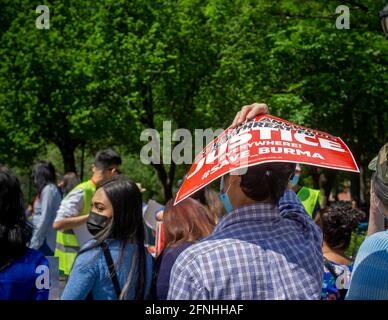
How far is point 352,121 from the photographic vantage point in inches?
765

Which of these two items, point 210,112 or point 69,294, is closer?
point 69,294

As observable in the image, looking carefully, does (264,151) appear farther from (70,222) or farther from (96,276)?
(70,222)

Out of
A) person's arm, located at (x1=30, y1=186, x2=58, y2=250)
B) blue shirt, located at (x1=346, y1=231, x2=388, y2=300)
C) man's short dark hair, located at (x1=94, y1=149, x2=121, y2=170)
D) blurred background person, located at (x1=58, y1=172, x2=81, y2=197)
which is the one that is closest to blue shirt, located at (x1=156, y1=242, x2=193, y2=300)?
blue shirt, located at (x1=346, y1=231, x2=388, y2=300)

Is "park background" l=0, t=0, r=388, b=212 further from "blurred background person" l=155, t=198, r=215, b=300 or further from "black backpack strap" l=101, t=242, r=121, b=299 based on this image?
"black backpack strap" l=101, t=242, r=121, b=299

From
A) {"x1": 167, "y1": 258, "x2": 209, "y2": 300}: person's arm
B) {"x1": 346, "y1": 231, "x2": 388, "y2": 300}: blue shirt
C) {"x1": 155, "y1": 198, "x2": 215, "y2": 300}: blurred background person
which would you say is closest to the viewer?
{"x1": 346, "y1": 231, "x2": 388, "y2": 300}: blue shirt

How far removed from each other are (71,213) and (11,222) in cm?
→ 385

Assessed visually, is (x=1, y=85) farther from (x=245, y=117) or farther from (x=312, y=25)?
(x=245, y=117)

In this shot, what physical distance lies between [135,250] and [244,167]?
1563 mm

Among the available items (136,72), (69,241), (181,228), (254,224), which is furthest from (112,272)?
(136,72)

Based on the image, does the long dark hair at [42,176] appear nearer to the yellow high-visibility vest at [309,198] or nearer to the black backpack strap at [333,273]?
the yellow high-visibility vest at [309,198]

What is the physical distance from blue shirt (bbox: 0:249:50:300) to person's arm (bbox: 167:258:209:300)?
3.42ft

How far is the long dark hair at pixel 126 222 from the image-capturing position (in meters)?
3.81

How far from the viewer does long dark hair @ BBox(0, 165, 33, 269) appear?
10.8 ft

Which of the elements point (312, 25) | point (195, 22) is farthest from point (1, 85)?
point (312, 25)
